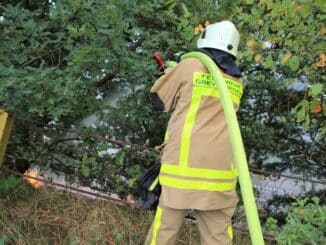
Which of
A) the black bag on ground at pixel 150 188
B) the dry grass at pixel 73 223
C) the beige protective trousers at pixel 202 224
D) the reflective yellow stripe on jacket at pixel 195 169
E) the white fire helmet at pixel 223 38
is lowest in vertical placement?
the dry grass at pixel 73 223

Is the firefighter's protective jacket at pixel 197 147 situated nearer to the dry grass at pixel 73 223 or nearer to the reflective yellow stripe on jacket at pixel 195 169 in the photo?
the reflective yellow stripe on jacket at pixel 195 169

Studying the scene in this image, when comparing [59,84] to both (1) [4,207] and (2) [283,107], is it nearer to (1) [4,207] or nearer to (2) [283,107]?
(1) [4,207]

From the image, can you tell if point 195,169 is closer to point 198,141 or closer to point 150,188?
point 198,141

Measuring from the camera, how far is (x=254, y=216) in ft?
6.47

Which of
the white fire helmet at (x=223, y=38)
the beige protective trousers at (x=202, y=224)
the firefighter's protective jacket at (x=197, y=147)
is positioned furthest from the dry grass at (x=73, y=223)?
the white fire helmet at (x=223, y=38)

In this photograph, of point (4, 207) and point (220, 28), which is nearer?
point (220, 28)

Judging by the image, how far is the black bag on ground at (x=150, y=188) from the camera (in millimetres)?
3105

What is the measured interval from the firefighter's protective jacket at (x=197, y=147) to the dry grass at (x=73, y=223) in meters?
0.98

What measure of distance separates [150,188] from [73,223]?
3.15 ft

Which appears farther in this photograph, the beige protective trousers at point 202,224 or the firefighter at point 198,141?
the beige protective trousers at point 202,224

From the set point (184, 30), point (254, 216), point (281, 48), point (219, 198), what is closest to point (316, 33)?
point (281, 48)

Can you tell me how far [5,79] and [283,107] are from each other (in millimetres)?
3423

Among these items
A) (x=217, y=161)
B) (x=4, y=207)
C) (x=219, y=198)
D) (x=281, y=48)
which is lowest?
(x=4, y=207)

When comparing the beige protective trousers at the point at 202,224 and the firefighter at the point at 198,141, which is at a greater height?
the firefighter at the point at 198,141
